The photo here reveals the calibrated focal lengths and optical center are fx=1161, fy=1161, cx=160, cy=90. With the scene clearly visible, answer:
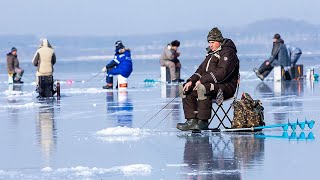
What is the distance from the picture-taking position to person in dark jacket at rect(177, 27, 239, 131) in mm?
15688

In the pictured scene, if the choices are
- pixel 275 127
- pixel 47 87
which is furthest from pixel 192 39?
pixel 275 127

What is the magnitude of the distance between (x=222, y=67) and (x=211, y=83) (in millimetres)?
271

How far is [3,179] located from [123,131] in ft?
16.8

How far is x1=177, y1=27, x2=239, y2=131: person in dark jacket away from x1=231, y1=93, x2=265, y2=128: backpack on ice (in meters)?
0.23

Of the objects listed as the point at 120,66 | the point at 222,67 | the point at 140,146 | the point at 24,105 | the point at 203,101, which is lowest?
the point at 140,146

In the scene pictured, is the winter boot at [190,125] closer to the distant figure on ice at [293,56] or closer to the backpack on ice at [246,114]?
the backpack on ice at [246,114]

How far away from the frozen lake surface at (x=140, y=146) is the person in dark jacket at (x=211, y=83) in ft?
0.97

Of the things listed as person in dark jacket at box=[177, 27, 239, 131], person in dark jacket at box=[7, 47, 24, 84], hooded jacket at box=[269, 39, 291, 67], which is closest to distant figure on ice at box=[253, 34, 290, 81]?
hooded jacket at box=[269, 39, 291, 67]

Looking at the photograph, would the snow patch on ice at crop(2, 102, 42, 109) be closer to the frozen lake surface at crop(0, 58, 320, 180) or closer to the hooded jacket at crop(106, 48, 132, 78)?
the frozen lake surface at crop(0, 58, 320, 180)

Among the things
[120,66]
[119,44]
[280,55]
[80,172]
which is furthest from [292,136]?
[280,55]

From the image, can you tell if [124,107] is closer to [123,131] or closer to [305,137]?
[123,131]

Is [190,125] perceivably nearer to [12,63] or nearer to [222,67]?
[222,67]

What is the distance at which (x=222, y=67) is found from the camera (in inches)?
621

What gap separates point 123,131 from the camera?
16.4 meters
